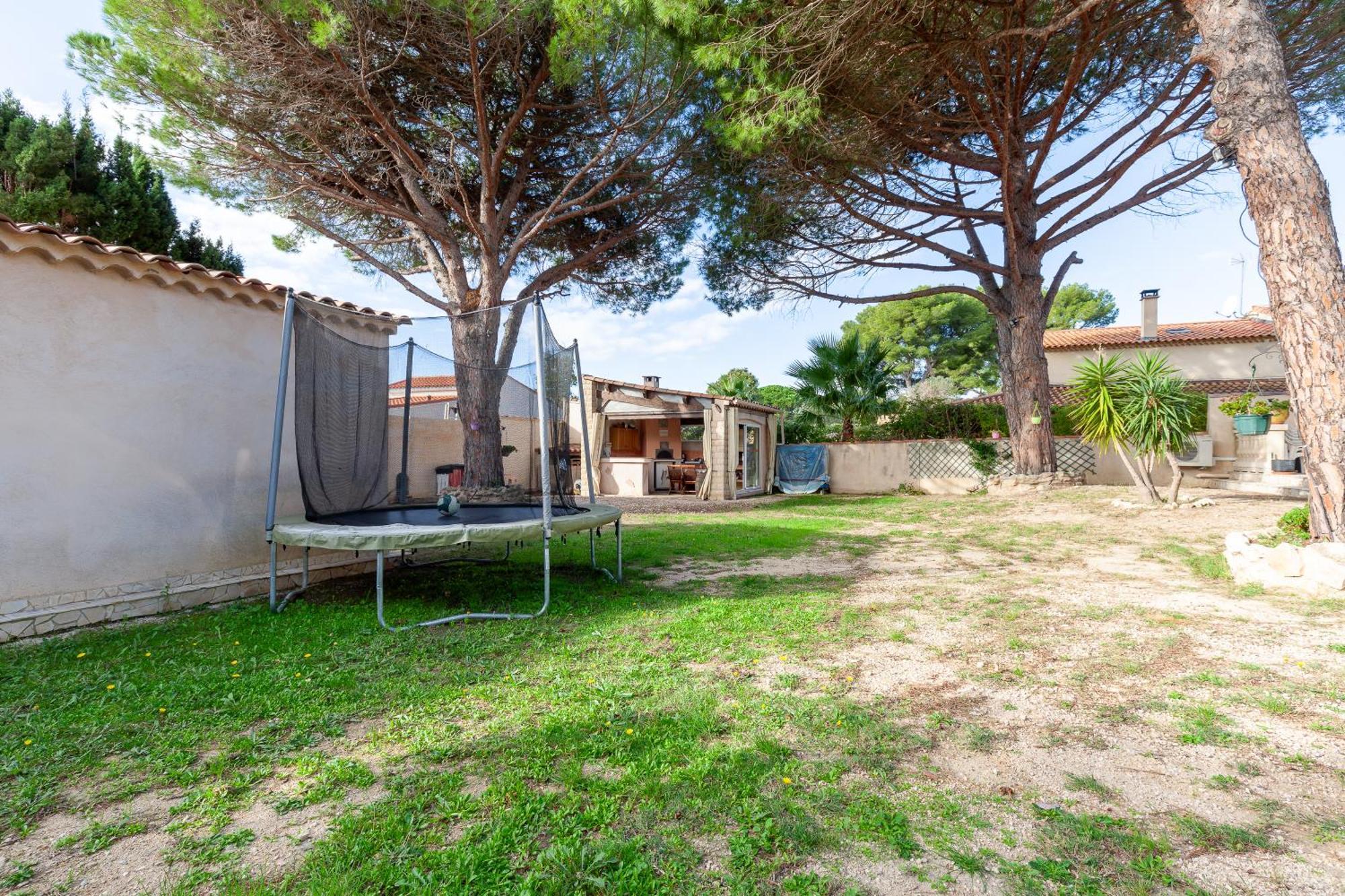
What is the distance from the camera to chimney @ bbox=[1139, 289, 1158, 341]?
52.5ft

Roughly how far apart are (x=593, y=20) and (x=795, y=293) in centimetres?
593

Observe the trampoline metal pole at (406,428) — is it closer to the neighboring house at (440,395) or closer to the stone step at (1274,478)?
the neighboring house at (440,395)

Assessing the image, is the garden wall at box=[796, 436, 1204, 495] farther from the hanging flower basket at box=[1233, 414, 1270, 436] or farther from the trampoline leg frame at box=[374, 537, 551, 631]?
the trampoline leg frame at box=[374, 537, 551, 631]

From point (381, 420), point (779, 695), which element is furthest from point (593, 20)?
point (779, 695)

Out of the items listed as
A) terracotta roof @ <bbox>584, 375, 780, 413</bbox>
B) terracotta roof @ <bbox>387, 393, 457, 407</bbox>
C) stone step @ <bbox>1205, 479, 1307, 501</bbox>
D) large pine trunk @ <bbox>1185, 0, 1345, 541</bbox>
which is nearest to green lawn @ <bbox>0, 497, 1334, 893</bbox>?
terracotta roof @ <bbox>387, 393, 457, 407</bbox>

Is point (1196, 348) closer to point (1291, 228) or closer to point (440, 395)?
point (1291, 228)

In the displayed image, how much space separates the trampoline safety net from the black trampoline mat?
0.31 feet

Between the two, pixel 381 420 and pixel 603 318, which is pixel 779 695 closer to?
pixel 381 420

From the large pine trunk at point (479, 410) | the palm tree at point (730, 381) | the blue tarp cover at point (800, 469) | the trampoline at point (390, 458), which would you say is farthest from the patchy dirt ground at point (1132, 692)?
the palm tree at point (730, 381)

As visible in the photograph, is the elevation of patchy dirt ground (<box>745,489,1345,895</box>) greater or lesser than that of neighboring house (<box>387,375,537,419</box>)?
lesser

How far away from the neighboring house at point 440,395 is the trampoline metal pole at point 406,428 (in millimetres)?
37

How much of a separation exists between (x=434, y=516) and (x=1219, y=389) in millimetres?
Result: 19762

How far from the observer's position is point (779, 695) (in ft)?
7.76

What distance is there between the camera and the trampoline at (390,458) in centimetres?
359
